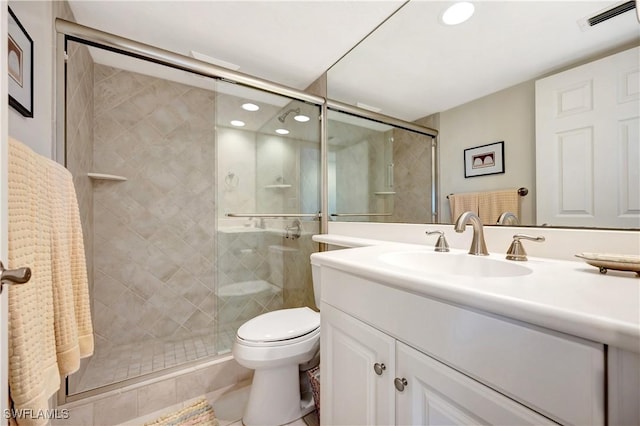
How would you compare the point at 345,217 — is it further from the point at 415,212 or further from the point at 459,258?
the point at 459,258

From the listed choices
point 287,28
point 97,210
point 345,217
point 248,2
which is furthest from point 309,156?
point 97,210

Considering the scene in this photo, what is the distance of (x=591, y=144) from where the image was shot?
778 millimetres

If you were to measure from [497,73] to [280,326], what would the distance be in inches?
58.7

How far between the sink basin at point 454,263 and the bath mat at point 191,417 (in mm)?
1242

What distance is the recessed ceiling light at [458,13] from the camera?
3.58ft

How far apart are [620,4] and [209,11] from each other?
5.36 ft

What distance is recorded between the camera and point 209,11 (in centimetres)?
134

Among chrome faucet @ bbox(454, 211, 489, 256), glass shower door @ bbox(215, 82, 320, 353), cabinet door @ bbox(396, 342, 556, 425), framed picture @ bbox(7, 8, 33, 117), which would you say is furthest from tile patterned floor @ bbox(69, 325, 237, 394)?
chrome faucet @ bbox(454, 211, 489, 256)

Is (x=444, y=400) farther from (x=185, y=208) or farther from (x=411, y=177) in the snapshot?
(x=185, y=208)

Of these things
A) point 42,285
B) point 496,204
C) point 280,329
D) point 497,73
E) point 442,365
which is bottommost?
point 280,329

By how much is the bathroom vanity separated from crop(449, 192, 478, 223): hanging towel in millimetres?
265

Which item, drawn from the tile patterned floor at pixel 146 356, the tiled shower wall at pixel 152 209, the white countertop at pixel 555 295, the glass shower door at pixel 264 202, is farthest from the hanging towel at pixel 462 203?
the tiled shower wall at pixel 152 209

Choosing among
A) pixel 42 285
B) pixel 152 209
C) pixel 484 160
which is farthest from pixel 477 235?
pixel 152 209

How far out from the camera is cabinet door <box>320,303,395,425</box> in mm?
697
